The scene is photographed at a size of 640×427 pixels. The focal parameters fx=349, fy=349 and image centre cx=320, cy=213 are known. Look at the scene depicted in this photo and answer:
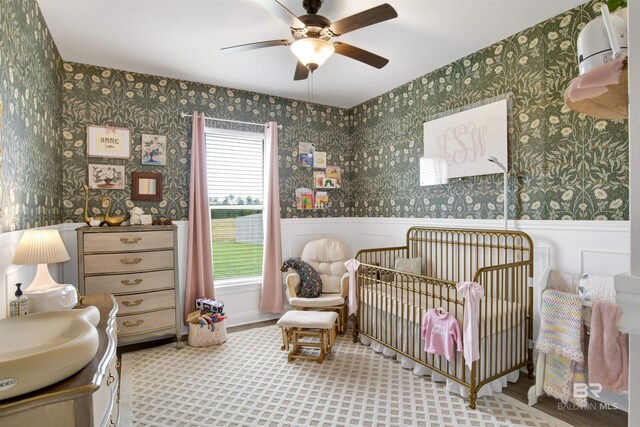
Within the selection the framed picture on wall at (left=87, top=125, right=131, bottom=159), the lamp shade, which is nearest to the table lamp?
the lamp shade

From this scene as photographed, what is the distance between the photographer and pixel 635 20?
0.55 meters

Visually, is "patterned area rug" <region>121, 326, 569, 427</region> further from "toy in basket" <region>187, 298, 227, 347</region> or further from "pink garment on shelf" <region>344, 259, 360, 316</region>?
"pink garment on shelf" <region>344, 259, 360, 316</region>

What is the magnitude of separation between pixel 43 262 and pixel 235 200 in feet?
7.49

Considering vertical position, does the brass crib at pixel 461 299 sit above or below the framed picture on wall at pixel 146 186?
below

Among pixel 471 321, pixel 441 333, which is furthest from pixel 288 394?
pixel 471 321

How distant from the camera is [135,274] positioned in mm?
3156

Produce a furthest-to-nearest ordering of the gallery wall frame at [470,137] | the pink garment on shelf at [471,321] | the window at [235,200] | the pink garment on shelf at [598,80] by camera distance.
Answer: the window at [235,200]
the gallery wall frame at [470,137]
the pink garment on shelf at [471,321]
the pink garment on shelf at [598,80]

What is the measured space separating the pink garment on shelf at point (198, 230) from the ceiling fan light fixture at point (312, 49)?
6.22 feet

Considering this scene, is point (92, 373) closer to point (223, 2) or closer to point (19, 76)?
point (19, 76)

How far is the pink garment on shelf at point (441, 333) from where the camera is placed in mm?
2391

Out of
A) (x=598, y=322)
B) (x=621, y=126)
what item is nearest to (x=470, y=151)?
(x=621, y=126)

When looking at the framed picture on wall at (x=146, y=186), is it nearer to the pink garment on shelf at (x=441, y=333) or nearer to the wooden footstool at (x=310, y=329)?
the wooden footstool at (x=310, y=329)

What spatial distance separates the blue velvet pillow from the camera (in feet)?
12.4

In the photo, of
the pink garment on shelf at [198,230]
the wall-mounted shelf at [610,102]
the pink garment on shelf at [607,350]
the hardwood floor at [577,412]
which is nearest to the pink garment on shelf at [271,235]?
the pink garment on shelf at [198,230]
